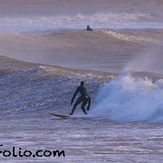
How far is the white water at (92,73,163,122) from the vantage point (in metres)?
18.1

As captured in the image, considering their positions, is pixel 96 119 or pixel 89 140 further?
pixel 96 119

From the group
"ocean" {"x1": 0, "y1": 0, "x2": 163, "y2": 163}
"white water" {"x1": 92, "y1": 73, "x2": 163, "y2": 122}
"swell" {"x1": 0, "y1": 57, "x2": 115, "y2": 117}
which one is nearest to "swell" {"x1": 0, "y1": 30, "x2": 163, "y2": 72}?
"ocean" {"x1": 0, "y1": 0, "x2": 163, "y2": 163}

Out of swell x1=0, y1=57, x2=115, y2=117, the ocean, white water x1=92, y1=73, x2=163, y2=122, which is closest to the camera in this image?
the ocean

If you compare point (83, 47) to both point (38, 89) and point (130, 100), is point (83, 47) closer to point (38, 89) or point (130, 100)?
point (38, 89)

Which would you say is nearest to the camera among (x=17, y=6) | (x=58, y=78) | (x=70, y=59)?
(x=58, y=78)

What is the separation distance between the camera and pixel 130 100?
1980 cm

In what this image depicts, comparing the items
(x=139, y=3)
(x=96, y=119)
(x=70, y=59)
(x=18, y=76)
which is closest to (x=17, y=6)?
(x=139, y=3)

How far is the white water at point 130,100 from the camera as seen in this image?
59.5 feet

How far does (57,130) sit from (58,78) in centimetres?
896

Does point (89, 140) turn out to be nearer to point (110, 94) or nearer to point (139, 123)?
point (139, 123)

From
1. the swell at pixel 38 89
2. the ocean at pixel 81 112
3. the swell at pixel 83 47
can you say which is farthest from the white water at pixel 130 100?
the swell at pixel 83 47

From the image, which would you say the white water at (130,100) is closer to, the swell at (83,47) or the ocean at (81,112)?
the ocean at (81,112)

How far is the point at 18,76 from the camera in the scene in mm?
26297

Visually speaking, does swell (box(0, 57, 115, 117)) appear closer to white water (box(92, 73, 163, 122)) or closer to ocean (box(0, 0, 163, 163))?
ocean (box(0, 0, 163, 163))
